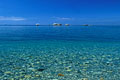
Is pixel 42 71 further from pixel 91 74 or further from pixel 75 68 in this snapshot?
pixel 91 74

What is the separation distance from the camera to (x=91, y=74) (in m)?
9.77

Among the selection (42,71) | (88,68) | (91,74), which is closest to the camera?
(91,74)

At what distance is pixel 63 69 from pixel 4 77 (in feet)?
15.4

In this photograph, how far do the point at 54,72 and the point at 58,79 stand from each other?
1380mm

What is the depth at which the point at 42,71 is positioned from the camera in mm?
10398

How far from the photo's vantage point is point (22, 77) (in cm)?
905

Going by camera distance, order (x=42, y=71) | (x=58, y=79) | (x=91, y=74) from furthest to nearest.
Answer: (x=42, y=71) → (x=91, y=74) → (x=58, y=79)

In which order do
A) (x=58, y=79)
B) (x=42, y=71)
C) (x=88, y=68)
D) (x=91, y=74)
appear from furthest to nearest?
(x=88, y=68) < (x=42, y=71) < (x=91, y=74) < (x=58, y=79)

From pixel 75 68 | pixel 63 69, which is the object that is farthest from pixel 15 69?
pixel 75 68

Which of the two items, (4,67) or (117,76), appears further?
(4,67)

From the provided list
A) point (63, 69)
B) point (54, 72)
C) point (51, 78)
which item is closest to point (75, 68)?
point (63, 69)

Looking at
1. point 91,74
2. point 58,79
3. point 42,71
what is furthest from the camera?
point 42,71

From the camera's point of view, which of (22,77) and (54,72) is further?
(54,72)

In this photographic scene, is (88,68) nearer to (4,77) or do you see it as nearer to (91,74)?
(91,74)
